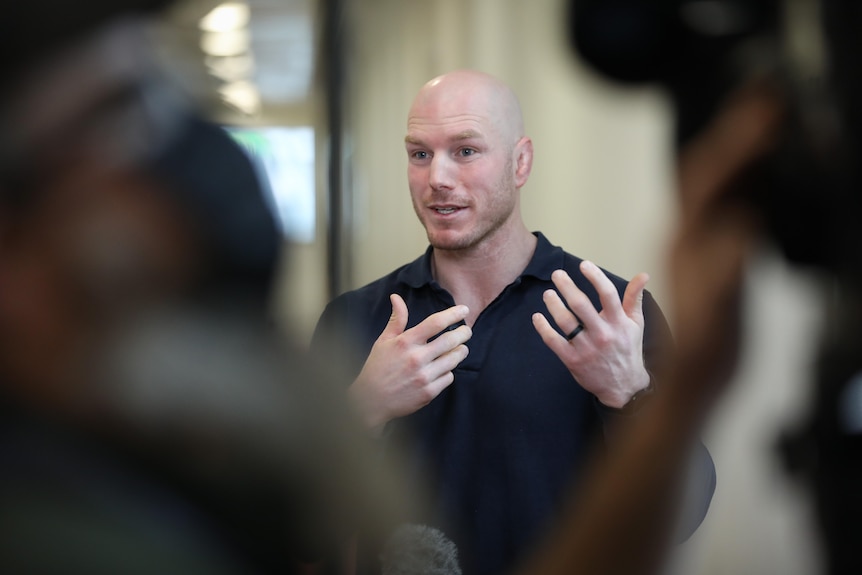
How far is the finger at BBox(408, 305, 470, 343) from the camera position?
681mm

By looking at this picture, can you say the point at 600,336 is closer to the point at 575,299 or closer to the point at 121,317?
the point at 575,299

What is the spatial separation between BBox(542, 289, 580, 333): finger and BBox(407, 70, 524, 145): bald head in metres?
0.12

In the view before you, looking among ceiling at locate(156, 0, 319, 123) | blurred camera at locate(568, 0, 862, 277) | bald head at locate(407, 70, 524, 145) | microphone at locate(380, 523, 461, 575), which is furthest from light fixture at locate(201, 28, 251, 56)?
microphone at locate(380, 523, 461, 575)

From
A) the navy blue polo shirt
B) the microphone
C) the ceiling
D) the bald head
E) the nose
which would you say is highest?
the ceiling

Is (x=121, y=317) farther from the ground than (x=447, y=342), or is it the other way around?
(x=121, y=317)

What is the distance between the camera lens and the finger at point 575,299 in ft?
2.08

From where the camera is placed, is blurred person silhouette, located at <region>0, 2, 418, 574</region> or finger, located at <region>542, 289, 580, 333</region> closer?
blurred person silhouette, located at <region>0, 2, 418, 574</region>

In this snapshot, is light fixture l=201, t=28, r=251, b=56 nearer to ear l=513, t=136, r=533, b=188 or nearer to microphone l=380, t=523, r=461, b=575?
ear l=513, t=136, r=533, b=188

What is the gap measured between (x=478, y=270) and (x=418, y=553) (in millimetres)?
237

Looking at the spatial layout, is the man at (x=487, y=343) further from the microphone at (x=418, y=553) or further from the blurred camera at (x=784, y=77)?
the blurred camera at (x=784, y=77)

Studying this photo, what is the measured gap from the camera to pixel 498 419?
2.27ft

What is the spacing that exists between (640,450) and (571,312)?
0.47 feet

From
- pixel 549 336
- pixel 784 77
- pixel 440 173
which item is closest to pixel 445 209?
pixel 440 173

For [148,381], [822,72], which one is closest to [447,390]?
[148,381]
